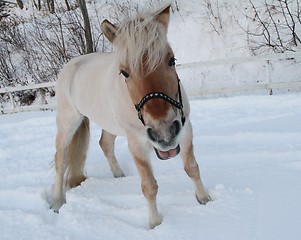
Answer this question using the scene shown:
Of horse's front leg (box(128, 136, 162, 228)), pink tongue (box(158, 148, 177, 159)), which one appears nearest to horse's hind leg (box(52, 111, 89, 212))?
horse's front leg (box(128, 136, 162, 228))

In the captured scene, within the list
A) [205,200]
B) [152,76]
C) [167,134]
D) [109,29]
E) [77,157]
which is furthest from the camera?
[77,157]

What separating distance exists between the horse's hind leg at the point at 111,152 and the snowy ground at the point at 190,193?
0.17 m

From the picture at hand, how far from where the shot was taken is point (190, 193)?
119 inches

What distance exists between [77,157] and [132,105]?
5.19 ft

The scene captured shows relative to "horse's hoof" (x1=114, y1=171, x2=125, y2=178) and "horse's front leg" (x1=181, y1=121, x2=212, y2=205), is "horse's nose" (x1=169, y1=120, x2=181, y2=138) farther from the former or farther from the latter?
"horse's hoof" (x1=114, y1=171, x2=125, y2=178)

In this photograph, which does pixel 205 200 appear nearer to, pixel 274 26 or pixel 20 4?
pixel 274 26

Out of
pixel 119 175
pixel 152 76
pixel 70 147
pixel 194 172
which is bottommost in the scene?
pixel 119 175

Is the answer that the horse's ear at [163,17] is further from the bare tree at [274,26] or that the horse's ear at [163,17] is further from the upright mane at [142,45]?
the bare tree at [274,26]

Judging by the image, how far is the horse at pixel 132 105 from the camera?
2125 millimetres

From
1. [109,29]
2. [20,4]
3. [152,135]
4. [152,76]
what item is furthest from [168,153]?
[20,4]

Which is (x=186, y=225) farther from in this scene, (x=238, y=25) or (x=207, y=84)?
(x=238, y=25)

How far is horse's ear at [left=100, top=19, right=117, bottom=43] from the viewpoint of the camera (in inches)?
93.1

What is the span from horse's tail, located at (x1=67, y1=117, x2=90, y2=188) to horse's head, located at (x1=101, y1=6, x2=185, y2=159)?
6.02ft

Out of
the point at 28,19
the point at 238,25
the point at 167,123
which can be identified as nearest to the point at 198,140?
the point at 167,123
